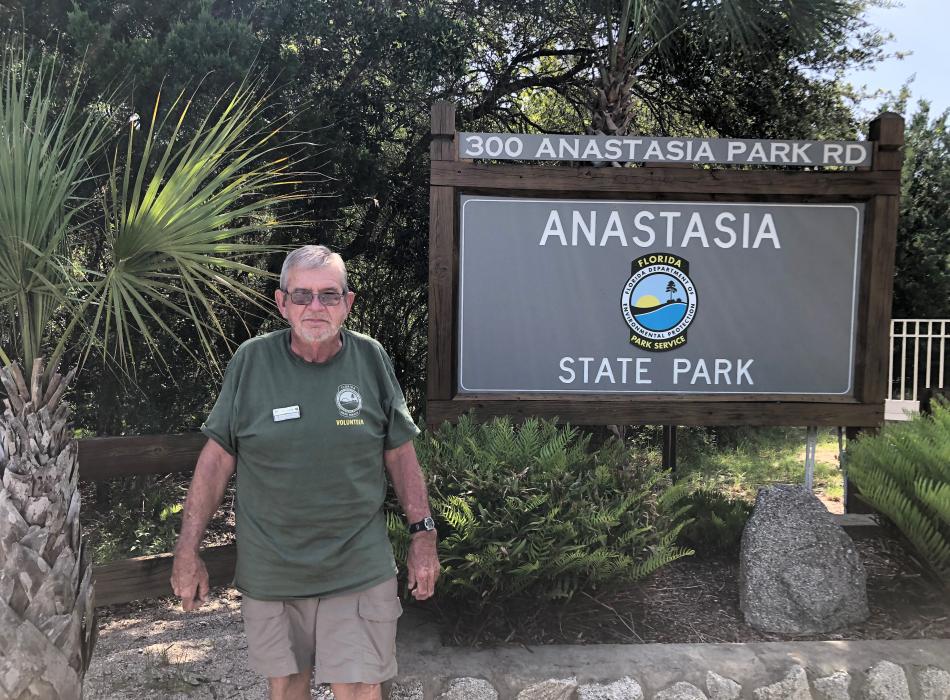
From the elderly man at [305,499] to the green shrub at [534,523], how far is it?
77 centimetres

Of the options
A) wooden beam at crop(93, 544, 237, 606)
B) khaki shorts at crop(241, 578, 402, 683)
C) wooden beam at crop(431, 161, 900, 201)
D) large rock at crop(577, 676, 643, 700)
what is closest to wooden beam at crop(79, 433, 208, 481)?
wooden beam at crop(93, 544, 237, 606)

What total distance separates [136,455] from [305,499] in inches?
90.4

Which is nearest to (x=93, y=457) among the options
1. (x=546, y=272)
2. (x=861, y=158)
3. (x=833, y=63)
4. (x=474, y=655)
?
(x=474, y=655)

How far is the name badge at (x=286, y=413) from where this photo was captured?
2.14 metres

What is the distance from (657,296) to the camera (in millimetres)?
4758

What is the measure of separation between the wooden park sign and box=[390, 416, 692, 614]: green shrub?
1.23 m

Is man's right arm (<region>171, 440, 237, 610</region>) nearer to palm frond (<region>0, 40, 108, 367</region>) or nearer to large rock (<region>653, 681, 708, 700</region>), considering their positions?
palm frond (<region>0, 40, 108, 367</region>)

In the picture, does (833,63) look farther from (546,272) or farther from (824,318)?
(546,272)

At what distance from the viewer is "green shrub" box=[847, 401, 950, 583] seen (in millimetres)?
3426

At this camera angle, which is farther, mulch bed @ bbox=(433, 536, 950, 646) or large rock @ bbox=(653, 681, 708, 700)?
mulch bed @ bbox=(433, 536, 950, 646)

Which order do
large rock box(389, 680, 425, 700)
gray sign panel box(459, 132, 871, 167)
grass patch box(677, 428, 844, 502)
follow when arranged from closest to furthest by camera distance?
large rock box(389, 680, 425, 700) → gray sign panel box(459, 132, 871, 167) → grass patch box(677, 428, 844, 502)

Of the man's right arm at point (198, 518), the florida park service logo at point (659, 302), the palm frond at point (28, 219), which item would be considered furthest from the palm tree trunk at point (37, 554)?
the florida park service logo at point (659, 302)

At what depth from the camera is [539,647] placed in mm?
3020

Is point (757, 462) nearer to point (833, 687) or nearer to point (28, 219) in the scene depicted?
point (833, 687)
